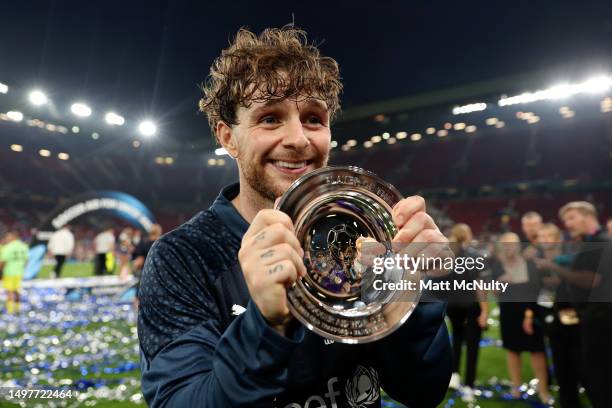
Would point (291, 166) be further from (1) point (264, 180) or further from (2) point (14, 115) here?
(2) point (14, 115)

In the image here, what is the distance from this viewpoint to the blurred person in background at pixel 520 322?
13.8 ft

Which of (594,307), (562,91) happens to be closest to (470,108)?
(562,91)

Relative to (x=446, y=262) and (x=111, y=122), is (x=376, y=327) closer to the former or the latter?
(x=446, y=262)

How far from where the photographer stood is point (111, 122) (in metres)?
21.4

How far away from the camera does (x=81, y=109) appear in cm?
1903

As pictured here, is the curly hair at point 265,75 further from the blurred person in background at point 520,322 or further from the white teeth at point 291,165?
the blurred person in background at point 520,322

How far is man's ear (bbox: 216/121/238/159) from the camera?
53.6 inches

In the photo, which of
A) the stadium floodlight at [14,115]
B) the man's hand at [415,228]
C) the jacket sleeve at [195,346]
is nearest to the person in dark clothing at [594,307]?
the man's hand at [415,228]

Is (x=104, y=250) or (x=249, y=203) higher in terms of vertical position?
(x=104, y=250)

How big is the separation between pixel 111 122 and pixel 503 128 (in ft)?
A: 75.0

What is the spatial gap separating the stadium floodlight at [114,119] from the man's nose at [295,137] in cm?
2060

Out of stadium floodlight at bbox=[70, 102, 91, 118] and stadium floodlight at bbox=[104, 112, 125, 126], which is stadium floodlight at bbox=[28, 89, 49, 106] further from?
stadium floodlight at bbox=[104, 112, 125, 126]

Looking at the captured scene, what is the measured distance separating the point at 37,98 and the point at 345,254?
1988 cm

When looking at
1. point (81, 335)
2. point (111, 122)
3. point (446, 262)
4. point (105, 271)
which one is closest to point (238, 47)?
point (446, 262)
